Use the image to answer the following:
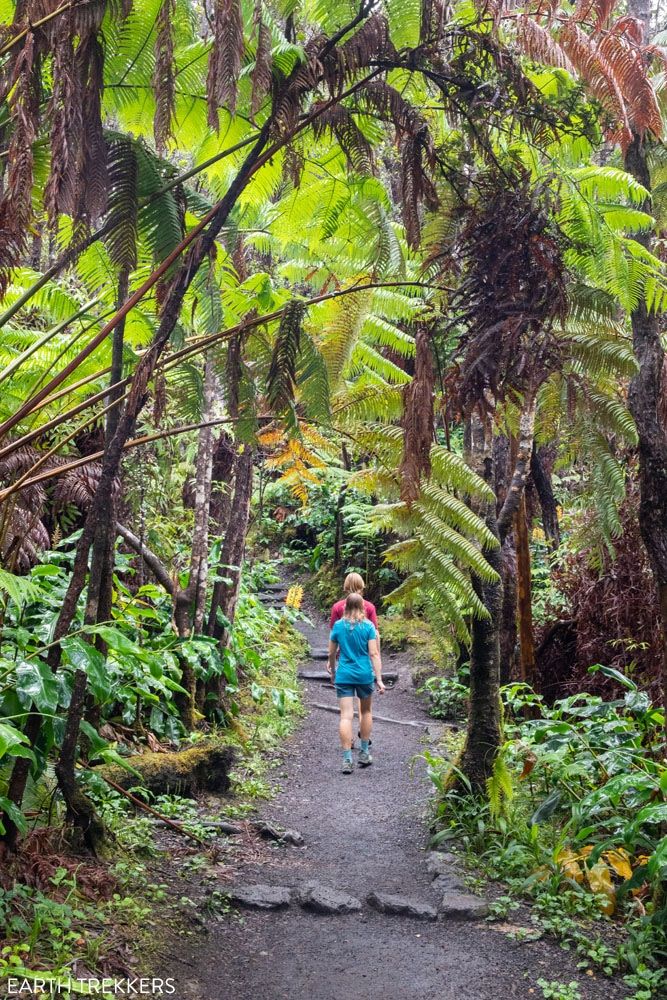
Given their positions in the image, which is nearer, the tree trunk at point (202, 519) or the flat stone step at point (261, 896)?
the flat stone step at point (261, 896)

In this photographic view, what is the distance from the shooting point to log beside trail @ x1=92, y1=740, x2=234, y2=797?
202 inches

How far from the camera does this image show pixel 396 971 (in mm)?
3729

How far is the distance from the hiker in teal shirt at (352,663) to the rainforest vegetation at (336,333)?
706 mm

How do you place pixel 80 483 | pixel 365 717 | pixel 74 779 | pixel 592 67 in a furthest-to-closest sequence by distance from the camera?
pixel 365 717 → pixel 80 483 → pixel 592 67 → pixel 74 779

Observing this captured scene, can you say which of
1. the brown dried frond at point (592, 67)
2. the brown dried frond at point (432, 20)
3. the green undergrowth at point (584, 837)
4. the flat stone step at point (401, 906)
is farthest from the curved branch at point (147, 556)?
the brown dried frond at point (592, 67)

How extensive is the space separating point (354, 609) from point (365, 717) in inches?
40.6

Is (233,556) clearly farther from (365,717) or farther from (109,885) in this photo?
(109,885)

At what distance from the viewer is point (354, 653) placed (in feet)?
Result: 23.2

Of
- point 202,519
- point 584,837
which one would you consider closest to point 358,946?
point 584,837

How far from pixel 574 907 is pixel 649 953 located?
537 millimetres

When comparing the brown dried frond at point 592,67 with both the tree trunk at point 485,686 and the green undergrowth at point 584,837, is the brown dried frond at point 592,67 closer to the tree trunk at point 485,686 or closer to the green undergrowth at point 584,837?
the tree trunk at point 485,686

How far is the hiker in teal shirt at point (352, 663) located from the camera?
702 centimetres

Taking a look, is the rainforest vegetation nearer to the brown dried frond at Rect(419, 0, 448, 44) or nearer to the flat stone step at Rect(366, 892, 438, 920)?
the brown dried frond at Rect(419, 0, 448, 44)

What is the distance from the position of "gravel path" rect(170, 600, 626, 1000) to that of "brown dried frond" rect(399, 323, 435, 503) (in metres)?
2.30
